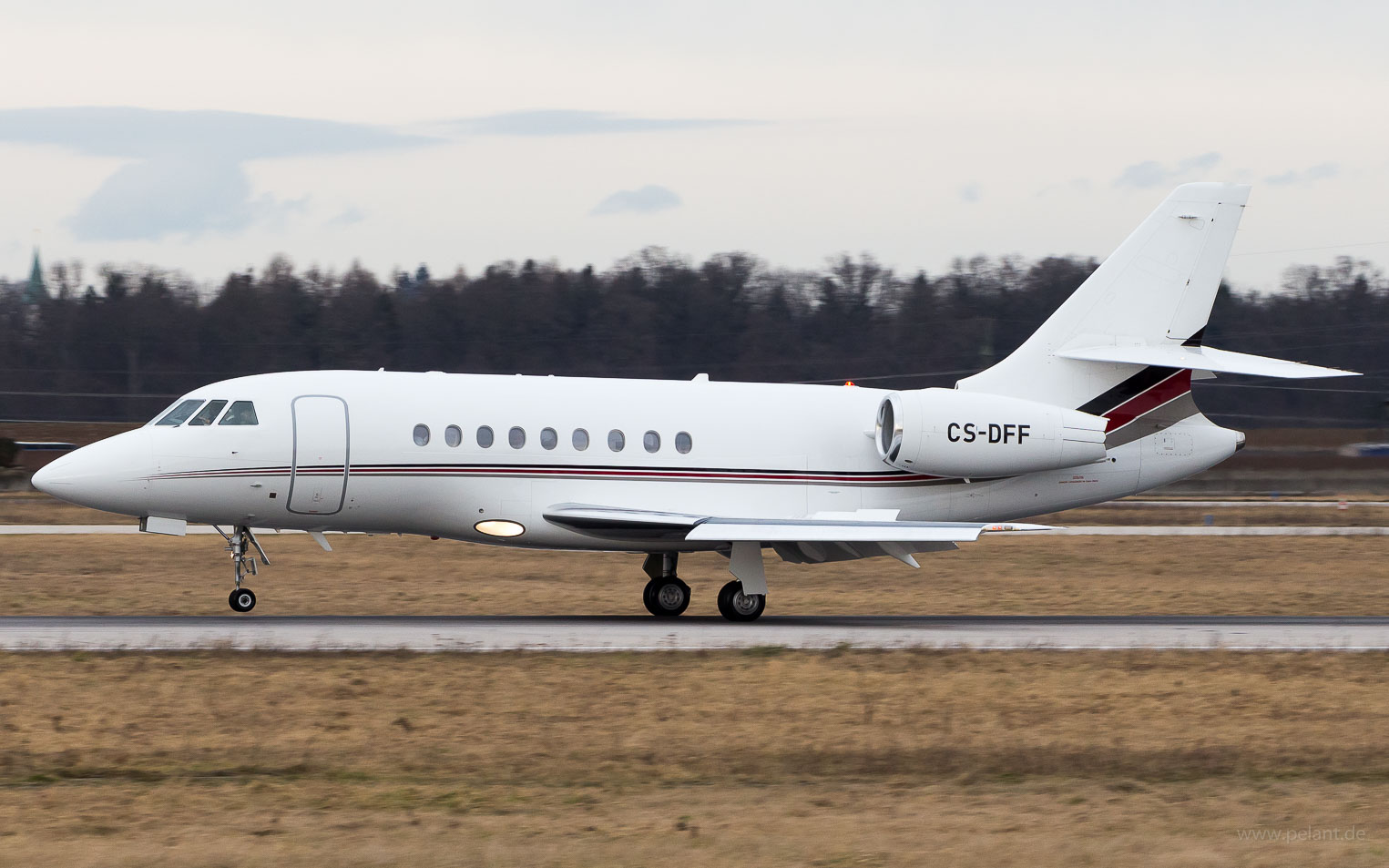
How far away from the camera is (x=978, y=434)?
24172 millimetres

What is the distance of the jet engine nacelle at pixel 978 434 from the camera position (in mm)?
23828

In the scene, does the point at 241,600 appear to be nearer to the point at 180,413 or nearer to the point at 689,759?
the point at 180,413

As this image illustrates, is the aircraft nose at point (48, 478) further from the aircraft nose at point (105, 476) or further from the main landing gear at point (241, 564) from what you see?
the main landing gear at point (241, 564)

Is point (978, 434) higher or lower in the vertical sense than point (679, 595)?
higher

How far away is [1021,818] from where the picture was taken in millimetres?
11477

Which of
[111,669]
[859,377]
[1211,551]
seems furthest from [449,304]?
[111,669]

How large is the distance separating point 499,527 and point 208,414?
14.6 ft

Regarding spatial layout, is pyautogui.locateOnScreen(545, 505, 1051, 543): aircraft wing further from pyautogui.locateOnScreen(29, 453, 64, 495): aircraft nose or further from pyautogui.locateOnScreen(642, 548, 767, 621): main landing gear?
pyautogui.locateOnScreen(29, 453, 64, 495): aircraft nose

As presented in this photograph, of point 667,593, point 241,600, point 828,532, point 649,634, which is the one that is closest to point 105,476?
point 241,600

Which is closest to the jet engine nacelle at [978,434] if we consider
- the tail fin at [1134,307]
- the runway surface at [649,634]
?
the tail fin at [1134,307]

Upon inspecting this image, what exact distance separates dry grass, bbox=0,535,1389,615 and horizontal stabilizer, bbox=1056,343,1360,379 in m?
4.36

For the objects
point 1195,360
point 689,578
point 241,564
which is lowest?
point 689,578

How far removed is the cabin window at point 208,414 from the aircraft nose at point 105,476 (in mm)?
687

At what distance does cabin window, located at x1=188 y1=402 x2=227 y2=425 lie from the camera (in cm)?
2183
